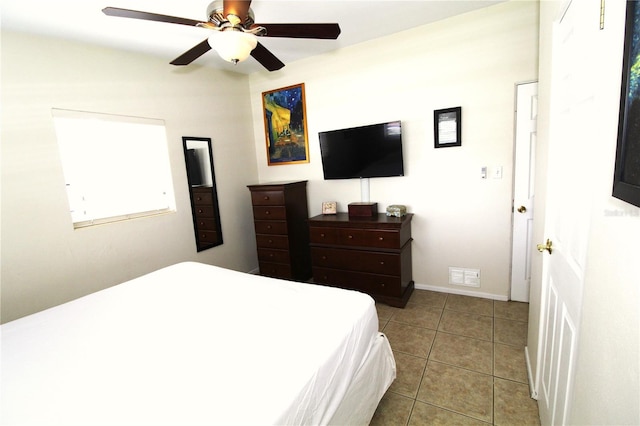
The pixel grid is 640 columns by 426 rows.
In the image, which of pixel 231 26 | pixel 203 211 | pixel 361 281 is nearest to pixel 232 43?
pixel 231 26

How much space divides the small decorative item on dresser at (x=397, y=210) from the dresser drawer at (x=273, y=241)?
1.21 metres

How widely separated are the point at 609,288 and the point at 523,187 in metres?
2.22

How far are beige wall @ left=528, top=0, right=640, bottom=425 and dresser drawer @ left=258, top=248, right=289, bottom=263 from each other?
275cm

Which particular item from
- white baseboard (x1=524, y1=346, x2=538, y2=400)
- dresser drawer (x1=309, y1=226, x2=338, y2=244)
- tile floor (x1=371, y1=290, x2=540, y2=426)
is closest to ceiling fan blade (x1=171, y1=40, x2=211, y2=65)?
dresser drawer (x1=309, y1=226, x2=338, y2=244)

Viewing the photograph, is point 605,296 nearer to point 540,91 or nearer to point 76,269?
point 540,91

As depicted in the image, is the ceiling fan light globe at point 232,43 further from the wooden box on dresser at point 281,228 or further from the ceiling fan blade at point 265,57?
the wooden box on dresser at point 281,228

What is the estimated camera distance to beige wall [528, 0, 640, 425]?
1.93 ft

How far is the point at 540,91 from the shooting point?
A: 170 centimetres

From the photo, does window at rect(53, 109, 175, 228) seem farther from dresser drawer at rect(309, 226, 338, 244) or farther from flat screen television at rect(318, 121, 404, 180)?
flat screen television at rect(318, 121, 404, 180)

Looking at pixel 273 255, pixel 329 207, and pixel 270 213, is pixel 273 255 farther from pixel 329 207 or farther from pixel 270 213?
pixel 329 207

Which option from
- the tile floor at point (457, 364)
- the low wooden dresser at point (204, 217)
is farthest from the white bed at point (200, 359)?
the low wooden dresser at point (204, 217)

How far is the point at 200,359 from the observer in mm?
1146

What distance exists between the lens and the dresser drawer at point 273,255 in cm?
342

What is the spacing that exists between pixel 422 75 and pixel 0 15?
3.24m
